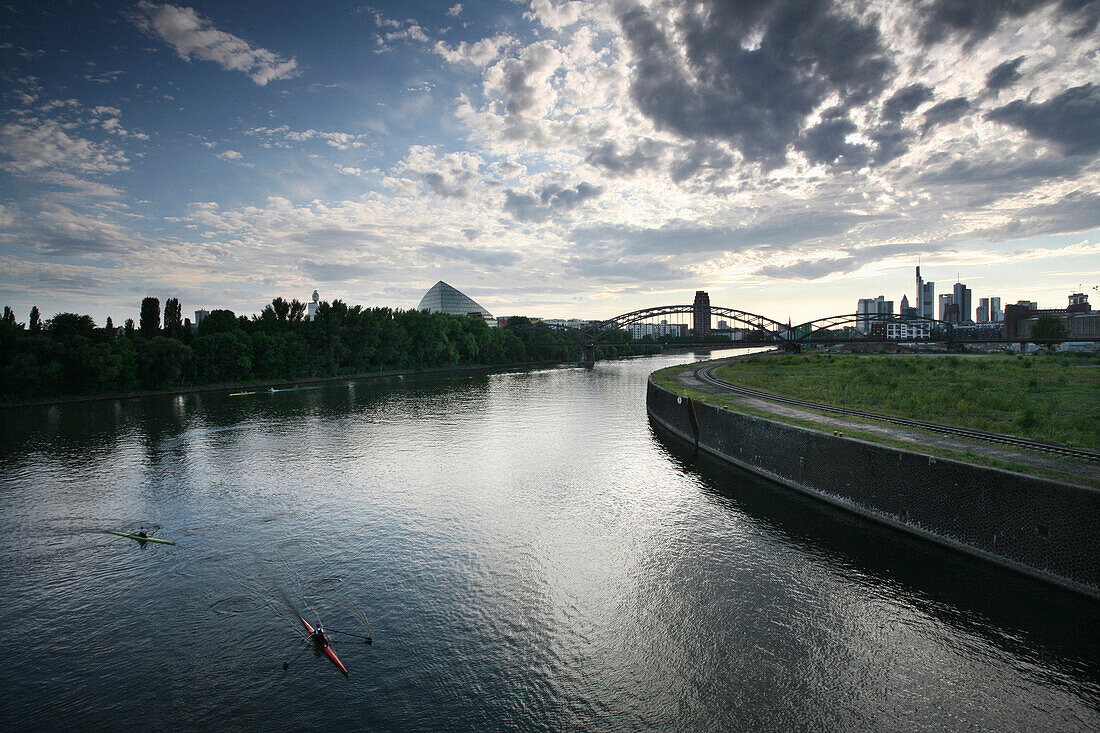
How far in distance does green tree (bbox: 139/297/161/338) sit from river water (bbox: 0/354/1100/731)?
57795 millimetres

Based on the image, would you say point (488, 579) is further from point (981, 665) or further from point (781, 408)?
point (781, 408)

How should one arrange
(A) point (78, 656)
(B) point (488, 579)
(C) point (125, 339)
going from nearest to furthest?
(A) point (78, 656) → (B) point (488, 579) → (C) point (125, 339)

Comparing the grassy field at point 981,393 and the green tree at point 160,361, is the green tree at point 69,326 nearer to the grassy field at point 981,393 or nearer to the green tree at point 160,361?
the green tree at point 160,361

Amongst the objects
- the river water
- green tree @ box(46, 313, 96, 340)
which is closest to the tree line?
green tree @ box(46, 313, 96, 340)

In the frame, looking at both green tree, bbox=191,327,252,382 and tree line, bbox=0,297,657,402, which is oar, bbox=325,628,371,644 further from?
green tree, bbox=191,327,252,382

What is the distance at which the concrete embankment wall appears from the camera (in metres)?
13.6

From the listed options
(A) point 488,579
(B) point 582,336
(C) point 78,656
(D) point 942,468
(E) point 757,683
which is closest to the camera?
(E) point 757,683

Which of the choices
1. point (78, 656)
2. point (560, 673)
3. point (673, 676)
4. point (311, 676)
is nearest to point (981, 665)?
point (673, 676)

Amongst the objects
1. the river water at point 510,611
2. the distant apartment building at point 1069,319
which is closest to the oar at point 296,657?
the river water at point 510,611

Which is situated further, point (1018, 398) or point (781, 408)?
point (781, 408)

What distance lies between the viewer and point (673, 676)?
11.2m

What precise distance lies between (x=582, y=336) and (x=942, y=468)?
398 ft

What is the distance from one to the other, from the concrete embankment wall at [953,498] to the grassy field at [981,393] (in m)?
7.01

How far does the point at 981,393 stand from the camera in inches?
1201
